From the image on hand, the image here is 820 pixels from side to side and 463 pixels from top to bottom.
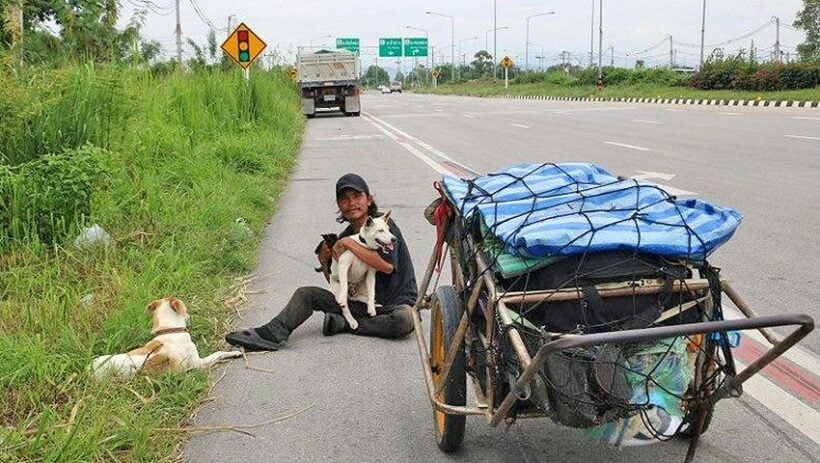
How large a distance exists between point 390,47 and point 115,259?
241 feet

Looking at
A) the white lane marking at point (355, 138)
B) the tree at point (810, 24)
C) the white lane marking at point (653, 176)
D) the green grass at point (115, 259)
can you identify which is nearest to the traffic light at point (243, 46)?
the white lane marking at point (355, 138)

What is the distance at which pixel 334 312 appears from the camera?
15.9ft

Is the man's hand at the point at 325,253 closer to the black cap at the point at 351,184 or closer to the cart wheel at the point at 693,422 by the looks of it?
the black cap at the point at 351,184

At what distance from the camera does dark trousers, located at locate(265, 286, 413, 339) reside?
4672mm

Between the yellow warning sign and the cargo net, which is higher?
the yellow warning sign

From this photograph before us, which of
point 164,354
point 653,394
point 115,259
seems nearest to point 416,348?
point 164,354

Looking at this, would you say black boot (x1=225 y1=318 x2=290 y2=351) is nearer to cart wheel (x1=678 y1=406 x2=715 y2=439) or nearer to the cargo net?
the cargo net

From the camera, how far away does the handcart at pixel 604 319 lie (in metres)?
2.55

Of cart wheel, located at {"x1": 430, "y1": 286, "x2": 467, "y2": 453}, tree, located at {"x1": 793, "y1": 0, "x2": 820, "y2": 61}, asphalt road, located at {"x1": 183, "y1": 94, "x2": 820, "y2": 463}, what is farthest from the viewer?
tree, located at {"x1": 793, "y1": 0, "x2": 820, "y2": 61}

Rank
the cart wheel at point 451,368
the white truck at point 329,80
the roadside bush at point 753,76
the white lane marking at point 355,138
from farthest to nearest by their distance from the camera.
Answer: the roadside bush at point 753,76 < the white truck at point 329,80 < the white lane marking at point 355,138 < the cart wheel at point 451,368

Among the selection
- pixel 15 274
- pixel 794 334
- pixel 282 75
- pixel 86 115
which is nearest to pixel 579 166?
pixel 794 334

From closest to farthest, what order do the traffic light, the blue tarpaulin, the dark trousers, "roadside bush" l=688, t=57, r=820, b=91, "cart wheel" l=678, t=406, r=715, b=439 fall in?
the blue tarpaulin < "cart wheel" l=678, t=406, r=715, b=439 < the dark trousers < the traffic light < "roadside bush" l=688, t=57, r=820, b=91

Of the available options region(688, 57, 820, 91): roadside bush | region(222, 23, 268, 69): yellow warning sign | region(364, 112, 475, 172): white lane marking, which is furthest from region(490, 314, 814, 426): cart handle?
region(688, 57, 820, 91): roadside bush

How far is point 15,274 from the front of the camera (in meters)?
5.24
